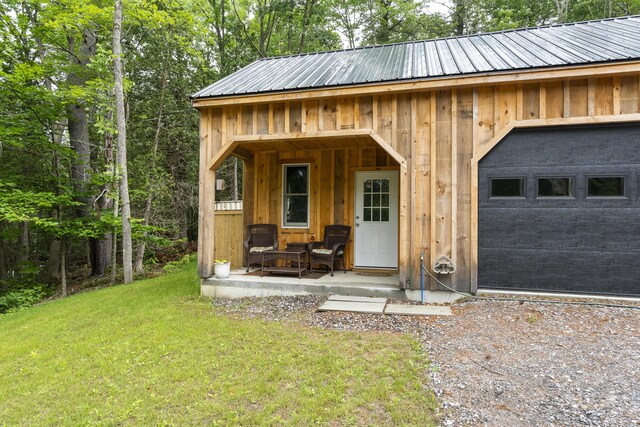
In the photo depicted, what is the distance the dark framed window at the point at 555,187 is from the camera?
4.25m

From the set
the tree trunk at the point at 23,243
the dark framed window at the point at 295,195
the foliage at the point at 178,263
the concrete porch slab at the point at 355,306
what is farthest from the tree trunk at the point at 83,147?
the concrete porch slab at the point at 355,306

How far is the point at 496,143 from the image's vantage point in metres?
4.30

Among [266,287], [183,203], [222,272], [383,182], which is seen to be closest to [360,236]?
[383,182]

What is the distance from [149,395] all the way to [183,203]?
8605 mm

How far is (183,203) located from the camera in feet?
33.9

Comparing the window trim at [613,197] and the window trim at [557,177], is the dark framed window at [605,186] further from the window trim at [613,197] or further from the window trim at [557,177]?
the window trim at [557,177]

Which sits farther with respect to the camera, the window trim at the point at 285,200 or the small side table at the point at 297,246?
the window trim at the point at 285,200

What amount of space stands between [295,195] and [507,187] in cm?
375

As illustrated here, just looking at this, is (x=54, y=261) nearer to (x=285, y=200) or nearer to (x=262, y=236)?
(x=262, y=236)

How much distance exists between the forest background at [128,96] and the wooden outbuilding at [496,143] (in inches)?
182

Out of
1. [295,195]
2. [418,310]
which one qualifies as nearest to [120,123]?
[295,195]

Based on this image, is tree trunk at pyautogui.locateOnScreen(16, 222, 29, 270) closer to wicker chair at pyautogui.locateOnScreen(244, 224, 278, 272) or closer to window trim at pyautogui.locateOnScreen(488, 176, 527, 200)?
wicker chair at pyautogui.locateOnScreen(244, 224, 278, 272)

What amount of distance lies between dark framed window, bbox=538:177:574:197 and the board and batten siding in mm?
793

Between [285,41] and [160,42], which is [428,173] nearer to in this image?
[160,42]
